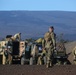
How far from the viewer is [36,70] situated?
14.5 meters

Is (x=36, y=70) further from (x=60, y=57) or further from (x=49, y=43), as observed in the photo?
(x=60, y=57)

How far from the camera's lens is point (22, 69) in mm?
14531

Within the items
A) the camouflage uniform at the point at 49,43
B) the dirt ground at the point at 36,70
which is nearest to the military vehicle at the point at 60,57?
the camouflage uniform at the point at 49,43

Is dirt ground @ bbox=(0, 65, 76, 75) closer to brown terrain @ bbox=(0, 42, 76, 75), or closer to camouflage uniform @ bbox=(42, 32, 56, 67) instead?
brown terrain @ bbox=(0, 42, 76, 75)

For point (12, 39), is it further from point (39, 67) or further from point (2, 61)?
point (39, 67)

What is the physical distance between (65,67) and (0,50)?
5.62 metres

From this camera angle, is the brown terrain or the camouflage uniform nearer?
the brown terrain

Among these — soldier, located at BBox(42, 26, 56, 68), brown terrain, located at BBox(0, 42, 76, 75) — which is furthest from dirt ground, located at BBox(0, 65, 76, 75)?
soldier, located at BBox(42, 26, 56, 68)

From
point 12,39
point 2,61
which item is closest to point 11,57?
point 2,61

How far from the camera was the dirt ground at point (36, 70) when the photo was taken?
47.2 ft

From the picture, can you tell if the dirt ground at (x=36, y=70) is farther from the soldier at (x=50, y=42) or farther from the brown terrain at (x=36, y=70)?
the soldier at (x=50, y=42)

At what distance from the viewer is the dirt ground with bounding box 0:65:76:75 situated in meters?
14.4

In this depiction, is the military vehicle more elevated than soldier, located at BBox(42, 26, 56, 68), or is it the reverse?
soldier, located at BBox(42, 26, 56, 68)

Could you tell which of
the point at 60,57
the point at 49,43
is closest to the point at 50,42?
the point at 49,43
